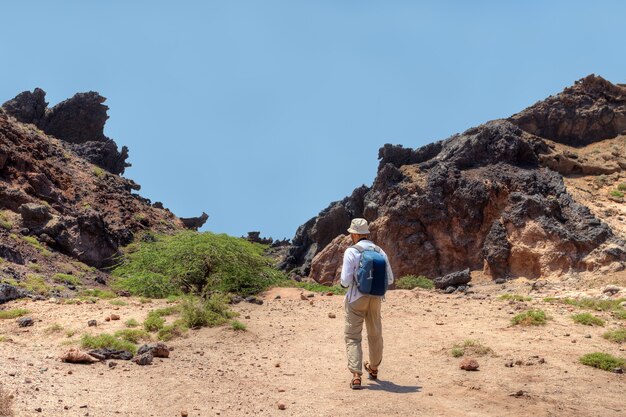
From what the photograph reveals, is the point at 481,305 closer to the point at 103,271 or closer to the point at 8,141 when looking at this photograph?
the point at 103,271

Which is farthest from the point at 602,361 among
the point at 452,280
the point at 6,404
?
the point at 452,280

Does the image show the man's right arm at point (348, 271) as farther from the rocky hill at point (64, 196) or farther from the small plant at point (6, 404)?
the rocky hill at point (64, 196)

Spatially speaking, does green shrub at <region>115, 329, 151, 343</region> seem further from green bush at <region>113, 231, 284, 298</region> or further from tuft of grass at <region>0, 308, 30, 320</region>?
green bush at <region>113, 231, 284, 298</region>

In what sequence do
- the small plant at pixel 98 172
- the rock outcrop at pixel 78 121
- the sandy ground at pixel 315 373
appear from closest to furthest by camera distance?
1. the sandy ground at pixel 315 373
2. the small plant at pixel 98 172
3. the rock outcrop at pixel 78 121

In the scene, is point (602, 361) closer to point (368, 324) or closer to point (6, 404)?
point (368, 324)

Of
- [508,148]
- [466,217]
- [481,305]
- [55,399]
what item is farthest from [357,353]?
[508,148]

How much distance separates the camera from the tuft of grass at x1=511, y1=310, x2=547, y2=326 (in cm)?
1166

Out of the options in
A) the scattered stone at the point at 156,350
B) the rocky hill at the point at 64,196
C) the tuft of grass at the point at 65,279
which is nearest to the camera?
the scattered stone at the point at 156,350

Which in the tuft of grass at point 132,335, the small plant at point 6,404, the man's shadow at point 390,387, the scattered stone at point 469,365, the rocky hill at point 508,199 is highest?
the rocky hill at point 508,199

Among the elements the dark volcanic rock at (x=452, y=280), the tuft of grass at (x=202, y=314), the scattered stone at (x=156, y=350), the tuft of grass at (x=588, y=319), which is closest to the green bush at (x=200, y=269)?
the tuft of grass at (x=202, y=314)

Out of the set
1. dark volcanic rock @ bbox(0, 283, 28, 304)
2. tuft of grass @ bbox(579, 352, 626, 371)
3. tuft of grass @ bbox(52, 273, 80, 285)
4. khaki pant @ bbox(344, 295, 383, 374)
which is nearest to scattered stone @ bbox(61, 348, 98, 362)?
khaki pant @ bbox(344, 295, 383, 374)

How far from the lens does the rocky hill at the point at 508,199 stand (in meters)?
21.8

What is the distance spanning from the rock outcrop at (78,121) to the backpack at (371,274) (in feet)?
131

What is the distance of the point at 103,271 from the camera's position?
97.7ft
